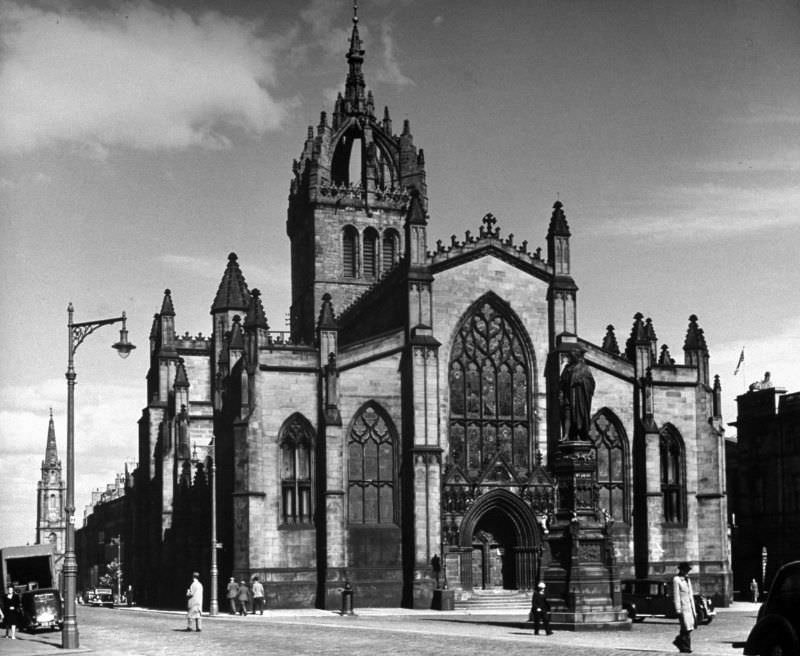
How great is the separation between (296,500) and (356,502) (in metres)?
2.66

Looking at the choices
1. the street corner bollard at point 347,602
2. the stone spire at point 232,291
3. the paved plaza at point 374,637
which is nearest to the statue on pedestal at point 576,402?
the paved plaza at point 374,637

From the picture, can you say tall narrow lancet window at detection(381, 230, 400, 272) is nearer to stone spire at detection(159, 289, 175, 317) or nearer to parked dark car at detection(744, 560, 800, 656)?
stone spire at detection(159, 289, 175, 317)

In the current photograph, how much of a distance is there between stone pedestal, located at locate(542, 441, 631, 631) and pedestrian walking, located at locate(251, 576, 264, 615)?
1669 centimetres

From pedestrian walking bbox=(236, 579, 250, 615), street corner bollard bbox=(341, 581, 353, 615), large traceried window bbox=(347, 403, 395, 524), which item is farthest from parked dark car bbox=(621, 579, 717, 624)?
pedestrian walking bbox=(236, 579, 250, 615)

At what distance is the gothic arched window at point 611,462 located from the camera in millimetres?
61344

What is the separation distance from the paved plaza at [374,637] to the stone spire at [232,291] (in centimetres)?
2634

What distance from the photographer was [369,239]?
7838 cm

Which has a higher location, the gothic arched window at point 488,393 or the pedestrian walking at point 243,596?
the gothic arched window at point 488,393

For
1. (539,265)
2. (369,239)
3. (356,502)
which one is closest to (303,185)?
(369,239)

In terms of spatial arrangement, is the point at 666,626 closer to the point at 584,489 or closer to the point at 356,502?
the point at 584,489

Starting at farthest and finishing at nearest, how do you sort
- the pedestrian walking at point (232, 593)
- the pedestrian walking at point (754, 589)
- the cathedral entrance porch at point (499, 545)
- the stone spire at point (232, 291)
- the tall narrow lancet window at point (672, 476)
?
the stone spire at point (232, 291), the pedestrian walking at point (754, 589), the tall narrow lancet window at point (672, 476), the cathedral entrance porch at point (499, 545), the pedestrian walking at point (232, 593)

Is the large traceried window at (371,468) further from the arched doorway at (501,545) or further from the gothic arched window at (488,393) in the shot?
the arched doorway at (501,545)

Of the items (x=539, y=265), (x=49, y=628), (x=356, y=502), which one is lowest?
(x=49, y=628)

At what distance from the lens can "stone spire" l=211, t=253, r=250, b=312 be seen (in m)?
73.9
